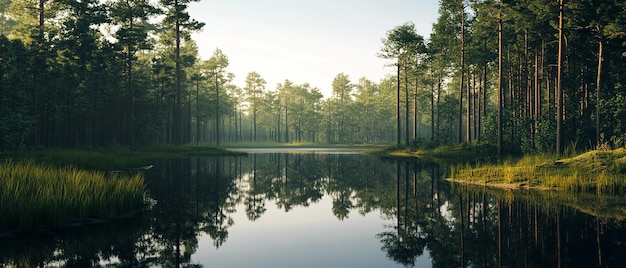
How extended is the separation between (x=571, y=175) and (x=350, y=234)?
13.1m

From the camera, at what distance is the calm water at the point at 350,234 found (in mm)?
8367

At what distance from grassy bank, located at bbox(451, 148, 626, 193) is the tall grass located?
1632 centimetres

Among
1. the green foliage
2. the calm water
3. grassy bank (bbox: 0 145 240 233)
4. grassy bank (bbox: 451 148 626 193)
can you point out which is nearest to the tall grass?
grassy bank (bbox: 0 145 240 233)

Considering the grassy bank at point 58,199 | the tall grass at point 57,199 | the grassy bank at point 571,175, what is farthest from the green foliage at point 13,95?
the grassy bank at point 571,175

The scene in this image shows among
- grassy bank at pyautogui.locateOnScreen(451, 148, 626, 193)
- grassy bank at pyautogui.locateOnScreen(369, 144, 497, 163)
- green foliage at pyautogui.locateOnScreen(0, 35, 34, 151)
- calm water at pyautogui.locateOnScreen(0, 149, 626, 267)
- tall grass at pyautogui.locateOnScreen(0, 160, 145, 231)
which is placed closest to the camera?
calm water at pyautogui.locateOnScreen(0, 149, 626, 267)

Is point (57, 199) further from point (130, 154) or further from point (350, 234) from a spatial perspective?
point (130, 154)

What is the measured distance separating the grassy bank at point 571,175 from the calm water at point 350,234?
1658mm

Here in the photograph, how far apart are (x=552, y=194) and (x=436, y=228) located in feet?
27.8

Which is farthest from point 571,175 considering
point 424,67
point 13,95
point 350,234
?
point 424,67

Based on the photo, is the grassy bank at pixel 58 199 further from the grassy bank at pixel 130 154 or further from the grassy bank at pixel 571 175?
the grassy bank at pixel 571 175

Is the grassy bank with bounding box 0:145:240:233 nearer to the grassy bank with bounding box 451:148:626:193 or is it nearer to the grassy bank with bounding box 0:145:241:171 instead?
the grassy bank with bounding box 0:145:241:171

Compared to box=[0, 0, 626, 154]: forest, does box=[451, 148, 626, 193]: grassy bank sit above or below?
below

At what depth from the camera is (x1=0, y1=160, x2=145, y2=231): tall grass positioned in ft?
34.0

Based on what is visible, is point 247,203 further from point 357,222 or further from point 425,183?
point 425,183
